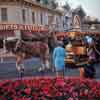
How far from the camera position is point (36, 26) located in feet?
45.3

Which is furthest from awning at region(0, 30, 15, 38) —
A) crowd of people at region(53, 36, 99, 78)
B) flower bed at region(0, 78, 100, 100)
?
flower bed at region(0, 78, 100, 100)

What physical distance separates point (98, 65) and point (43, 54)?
1892 mm

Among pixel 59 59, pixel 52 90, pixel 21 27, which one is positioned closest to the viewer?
pixel 52 90

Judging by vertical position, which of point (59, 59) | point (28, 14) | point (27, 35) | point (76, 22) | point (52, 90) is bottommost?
point (52, 90)

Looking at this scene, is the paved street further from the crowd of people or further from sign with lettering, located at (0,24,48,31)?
sign with lettering, located at (0,24,48,31)

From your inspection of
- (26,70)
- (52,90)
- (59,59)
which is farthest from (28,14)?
(52,90)

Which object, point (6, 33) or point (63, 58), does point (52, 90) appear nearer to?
point (63, 58)

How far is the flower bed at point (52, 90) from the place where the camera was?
9156 mm

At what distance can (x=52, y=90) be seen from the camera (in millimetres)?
9344

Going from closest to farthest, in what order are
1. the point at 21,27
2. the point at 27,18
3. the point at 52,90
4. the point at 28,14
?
the point at 52,90 < the point at 21,27 < the point at 27,18 < the point at 28,14

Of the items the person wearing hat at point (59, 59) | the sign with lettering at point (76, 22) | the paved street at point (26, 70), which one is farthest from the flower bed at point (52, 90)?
the sign with lettering at point (76, 22)

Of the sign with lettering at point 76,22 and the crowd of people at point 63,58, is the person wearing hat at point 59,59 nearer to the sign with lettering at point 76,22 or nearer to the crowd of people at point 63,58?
the crowd of people at point 63,58

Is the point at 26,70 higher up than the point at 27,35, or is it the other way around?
the point at 27,35

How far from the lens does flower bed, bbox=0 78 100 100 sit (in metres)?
9.16
